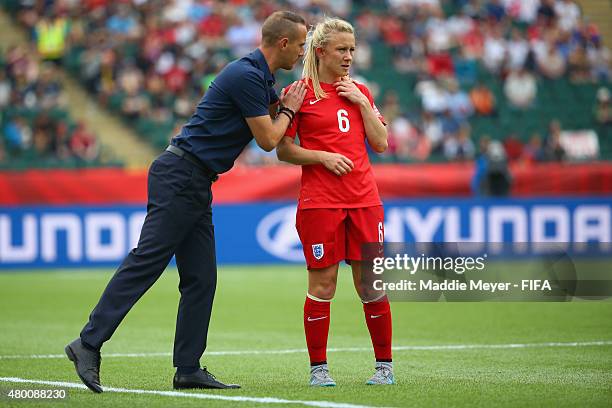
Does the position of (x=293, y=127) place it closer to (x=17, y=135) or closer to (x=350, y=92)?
(x=350, y=92)

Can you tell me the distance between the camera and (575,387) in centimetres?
696

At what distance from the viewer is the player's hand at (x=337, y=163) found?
7.07 m

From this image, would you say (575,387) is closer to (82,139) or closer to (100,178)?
(100,178)

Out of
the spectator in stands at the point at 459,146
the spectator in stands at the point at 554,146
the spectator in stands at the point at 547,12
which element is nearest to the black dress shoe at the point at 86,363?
the spectator in stands at the point at 459,146

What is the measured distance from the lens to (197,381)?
716 cm

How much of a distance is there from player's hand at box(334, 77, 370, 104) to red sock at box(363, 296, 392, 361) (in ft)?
4.21

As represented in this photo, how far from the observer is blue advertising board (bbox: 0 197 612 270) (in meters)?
19.0

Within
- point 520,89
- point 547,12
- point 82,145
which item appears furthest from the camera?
point 547,12

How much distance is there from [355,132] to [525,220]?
41.8 ft

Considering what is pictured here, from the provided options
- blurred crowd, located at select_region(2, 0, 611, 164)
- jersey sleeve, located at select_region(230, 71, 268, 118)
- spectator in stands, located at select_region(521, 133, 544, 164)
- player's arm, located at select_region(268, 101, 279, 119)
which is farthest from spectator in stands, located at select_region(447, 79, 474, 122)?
jersey sleeve, located at select_region(230, 71, 268, 118)

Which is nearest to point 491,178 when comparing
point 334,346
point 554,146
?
point 554,146

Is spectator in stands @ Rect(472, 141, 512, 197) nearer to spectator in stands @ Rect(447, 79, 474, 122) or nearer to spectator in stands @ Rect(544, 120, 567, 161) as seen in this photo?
spectator in stands @ Rect(544, 120, 567, 161)

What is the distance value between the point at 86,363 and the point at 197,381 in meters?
0.73

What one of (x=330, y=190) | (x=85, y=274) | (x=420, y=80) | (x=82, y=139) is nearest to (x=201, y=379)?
(x=330, y=190)
